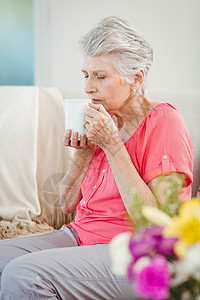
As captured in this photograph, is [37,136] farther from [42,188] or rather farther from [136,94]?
[136,94]

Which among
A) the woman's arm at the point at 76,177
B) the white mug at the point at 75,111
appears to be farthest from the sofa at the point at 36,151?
the white mug at the point at 75,111

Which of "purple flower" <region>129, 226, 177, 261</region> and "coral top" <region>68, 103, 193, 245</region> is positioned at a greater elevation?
"purple flower" <region>129, 226, 177, 261</region>

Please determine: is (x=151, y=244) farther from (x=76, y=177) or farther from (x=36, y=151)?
(x=36, y=151)

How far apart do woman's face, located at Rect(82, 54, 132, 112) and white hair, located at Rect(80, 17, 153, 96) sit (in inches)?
0.7

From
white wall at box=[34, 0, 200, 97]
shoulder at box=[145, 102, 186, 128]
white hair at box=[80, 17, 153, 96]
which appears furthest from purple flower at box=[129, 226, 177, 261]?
white wall at box=[34, 0, 200, 97]

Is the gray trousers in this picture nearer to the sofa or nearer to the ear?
the ear

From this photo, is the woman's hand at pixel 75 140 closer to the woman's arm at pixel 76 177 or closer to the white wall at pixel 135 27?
the woman's arm at pixel 76 177

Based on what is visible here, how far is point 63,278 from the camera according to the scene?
1058 mm

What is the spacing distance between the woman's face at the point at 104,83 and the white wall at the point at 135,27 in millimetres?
1561

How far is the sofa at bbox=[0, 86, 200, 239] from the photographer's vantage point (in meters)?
1.86

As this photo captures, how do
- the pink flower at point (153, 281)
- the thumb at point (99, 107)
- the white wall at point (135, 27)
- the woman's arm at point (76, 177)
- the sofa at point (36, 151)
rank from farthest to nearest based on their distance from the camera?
1. the white wall at point (135, 27)
2. the sofa at point (36, 151)
3. the woman's arm at point (76, 177)
4. the thumb at point (99, 107)
5. the pink flower at point (153, 281)

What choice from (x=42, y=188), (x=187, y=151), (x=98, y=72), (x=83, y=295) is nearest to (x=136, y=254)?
(x=83, y=295)

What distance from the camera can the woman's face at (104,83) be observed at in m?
1.32

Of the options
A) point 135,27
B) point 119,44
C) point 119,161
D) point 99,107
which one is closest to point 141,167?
point 119,161
